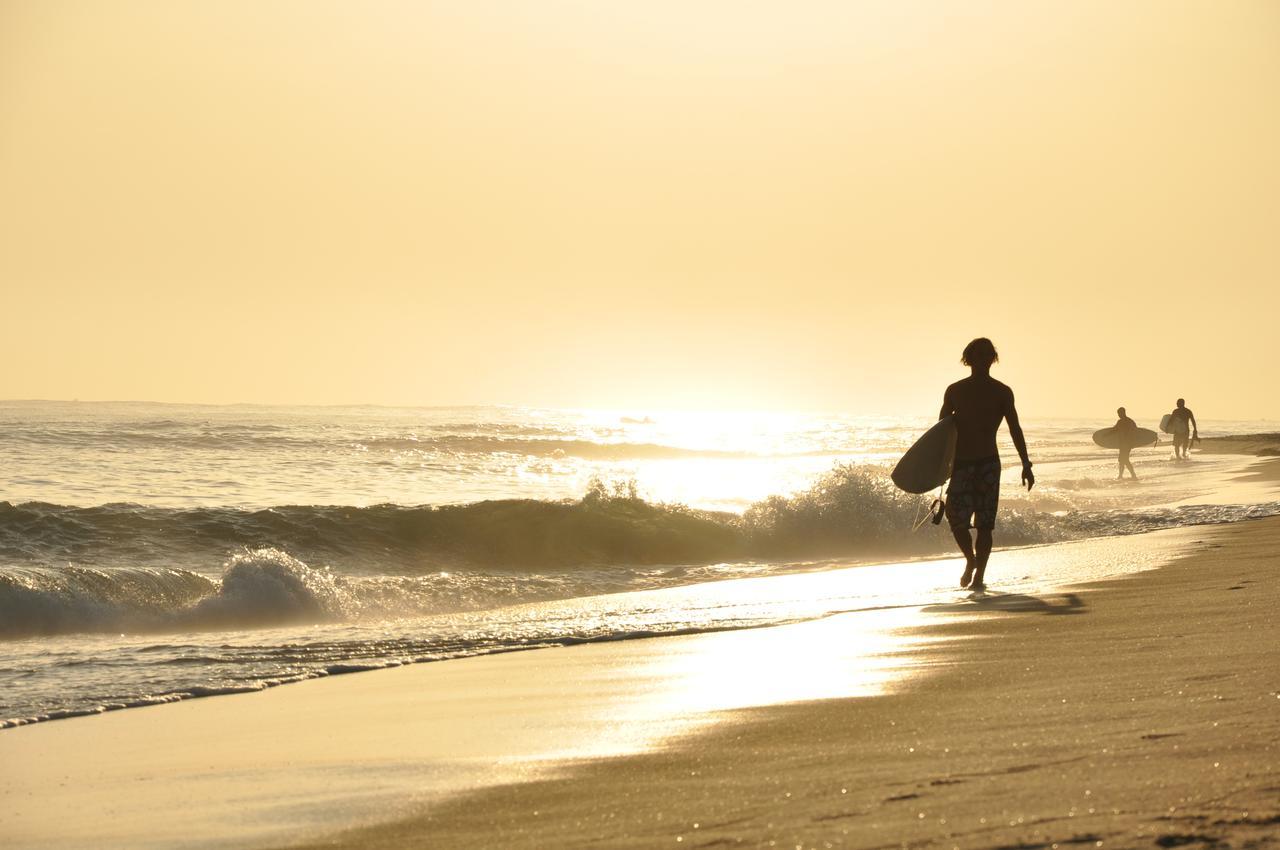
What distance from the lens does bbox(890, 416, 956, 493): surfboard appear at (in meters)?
9.90

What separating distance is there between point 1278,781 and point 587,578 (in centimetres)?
1040

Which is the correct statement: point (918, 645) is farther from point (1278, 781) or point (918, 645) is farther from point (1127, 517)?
point (1127, 517)

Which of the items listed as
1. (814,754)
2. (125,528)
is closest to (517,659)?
(814,754)

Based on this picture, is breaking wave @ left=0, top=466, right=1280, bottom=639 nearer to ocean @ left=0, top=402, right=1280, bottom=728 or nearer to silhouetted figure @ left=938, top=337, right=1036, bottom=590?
ocean @ left=0, top=402, right=1280, bottom=728

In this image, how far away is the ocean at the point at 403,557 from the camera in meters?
8.26

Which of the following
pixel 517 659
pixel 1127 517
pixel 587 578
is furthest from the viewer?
pixel 1127 517

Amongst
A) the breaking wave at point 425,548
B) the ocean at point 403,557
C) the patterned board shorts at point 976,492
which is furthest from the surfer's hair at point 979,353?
the breaking wave at point 425,548

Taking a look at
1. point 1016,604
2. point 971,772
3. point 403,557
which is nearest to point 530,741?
point 971,772

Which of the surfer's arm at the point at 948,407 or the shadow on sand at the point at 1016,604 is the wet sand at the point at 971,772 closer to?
the shadow on sand at the point at 1016,604

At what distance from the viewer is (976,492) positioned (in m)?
9.80

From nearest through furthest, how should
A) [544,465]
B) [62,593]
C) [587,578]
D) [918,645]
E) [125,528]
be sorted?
[918,645] → [62,593] → [587,578] → [125,528] → [544,465]

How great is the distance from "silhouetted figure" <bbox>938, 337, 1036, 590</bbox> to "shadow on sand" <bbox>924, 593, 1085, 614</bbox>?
1.05 m

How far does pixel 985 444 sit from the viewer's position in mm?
9797

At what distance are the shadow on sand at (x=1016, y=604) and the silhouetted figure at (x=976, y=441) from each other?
105 cm
